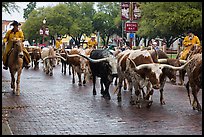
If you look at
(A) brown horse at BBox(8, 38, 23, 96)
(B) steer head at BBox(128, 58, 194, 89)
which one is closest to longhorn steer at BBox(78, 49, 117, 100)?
(B) steer head at BBox(128, 58, 194, 89)

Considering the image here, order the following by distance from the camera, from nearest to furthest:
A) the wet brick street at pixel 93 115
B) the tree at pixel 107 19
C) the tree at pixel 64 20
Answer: the wet brick street at pixel 93 115 < the tree at pixel 64 20 < the tree at pixel 107 19

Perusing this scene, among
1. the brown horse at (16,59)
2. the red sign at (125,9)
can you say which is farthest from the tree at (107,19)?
the brown horse at (16,59)

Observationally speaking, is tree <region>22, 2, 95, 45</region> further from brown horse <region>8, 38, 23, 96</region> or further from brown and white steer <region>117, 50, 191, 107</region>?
brown and white steer <region>117, 50, 191, 107</region>

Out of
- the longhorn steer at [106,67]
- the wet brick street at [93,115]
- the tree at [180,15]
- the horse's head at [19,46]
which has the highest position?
the tree at [180,15]

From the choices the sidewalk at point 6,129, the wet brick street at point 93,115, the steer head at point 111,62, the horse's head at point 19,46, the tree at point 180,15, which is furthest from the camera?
the tree at point 180,15

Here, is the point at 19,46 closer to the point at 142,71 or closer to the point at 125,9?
the point at 142,71

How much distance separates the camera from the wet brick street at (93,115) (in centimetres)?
823

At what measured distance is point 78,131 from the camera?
813 centimetres

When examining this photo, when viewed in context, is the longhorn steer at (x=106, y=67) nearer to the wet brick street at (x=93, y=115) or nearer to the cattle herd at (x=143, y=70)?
the cattle herd at (x=143, y=70)

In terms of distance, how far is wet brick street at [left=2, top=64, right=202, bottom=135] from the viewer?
8.23 m

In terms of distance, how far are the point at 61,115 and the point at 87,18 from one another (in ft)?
188

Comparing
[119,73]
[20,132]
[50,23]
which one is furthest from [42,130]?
[50,23]

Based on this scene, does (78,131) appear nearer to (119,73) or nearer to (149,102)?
(149,102)

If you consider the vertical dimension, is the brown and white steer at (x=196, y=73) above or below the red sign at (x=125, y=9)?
below
